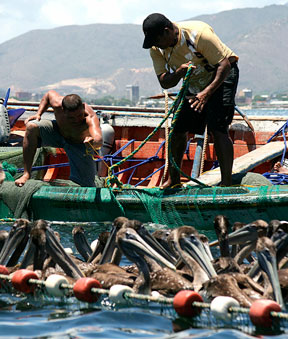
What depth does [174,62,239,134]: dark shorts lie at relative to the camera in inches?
371

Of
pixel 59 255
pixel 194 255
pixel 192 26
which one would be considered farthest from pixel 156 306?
pixel 192 26

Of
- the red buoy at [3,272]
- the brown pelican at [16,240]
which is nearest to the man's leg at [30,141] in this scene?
the brown pelican at [16,240]

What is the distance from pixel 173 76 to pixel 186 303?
13.4 feet

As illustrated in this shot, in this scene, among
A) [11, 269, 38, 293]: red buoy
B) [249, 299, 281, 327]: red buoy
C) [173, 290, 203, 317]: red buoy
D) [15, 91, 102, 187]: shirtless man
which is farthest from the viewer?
[15, 91, 102, 187]: shirtless man

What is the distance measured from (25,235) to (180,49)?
10.9 feet

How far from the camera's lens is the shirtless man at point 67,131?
10.3 metres

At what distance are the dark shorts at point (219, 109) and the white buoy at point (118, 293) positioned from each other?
3.75m

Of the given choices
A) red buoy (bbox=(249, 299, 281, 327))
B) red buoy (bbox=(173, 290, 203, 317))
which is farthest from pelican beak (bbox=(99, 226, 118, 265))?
red buoy (bbox=(249, 299, 281, 327))

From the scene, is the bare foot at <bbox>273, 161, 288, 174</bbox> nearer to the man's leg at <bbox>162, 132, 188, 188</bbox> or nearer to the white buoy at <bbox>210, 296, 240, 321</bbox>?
the man's leg at <bbox>162, 132, 188, 188</bbox>

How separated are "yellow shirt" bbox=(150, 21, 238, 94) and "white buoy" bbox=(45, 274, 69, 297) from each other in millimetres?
3871

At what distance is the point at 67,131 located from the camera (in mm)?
10602

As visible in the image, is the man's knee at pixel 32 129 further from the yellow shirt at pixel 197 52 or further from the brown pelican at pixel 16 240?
the brown pelican at pixel 16 240

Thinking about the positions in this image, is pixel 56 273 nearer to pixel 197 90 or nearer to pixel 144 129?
pixel 197 90

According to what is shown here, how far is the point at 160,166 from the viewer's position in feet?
46.2
